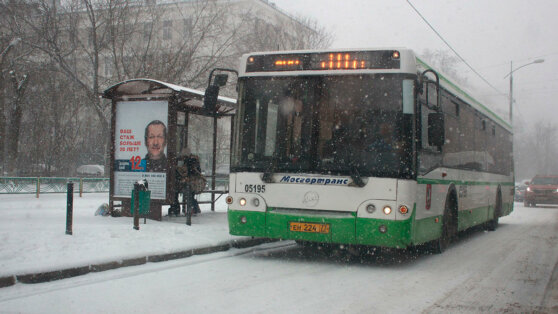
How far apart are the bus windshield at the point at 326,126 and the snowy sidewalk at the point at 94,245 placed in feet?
6.05

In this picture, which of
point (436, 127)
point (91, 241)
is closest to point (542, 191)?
point (436, 127)

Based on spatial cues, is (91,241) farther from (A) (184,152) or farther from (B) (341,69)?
(A) (184,152)

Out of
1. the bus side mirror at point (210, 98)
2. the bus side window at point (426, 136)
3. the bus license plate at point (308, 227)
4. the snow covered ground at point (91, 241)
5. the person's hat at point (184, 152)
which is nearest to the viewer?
the snow covered ground at point (91, 241)

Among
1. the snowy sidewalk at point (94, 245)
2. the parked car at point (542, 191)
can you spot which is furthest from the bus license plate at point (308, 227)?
the parked car at point (542, 191)

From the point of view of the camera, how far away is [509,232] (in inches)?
641

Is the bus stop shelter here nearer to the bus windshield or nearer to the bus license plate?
the bus windshield

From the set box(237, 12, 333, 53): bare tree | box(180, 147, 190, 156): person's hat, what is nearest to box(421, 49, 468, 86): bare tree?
box(237, 12, 333, 53): bare tree

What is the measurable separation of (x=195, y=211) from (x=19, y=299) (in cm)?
892

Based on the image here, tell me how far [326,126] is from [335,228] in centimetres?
156

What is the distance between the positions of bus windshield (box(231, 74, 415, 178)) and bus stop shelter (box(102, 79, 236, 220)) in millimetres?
3878

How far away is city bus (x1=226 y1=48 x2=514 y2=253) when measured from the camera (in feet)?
28.6

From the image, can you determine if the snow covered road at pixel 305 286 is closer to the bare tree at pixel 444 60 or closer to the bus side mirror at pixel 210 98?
the bus side mirror at pixel 210 98

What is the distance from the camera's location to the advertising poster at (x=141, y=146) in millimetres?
13180

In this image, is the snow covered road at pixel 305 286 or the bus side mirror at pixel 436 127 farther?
the bus side mirror at pixel 436 127
